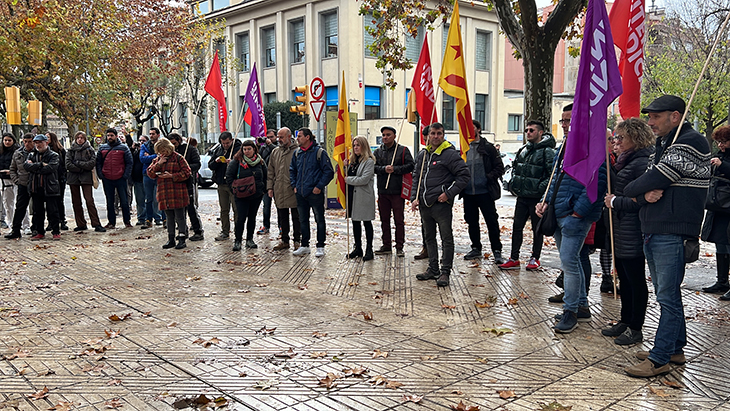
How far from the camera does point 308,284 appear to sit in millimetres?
7945

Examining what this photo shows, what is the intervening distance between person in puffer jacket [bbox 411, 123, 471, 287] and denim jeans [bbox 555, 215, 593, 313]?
1.92 metres

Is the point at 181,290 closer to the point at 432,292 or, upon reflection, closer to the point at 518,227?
the point at 432,292

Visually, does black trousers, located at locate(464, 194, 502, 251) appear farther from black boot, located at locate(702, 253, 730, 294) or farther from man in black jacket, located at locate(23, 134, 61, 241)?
man in black jacket, located at locate(23, 134, 61, 241)

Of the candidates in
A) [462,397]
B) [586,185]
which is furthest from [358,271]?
[462,397]

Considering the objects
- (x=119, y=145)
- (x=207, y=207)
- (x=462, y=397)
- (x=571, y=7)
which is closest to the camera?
(x=462, y=397)

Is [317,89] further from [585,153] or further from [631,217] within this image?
[631,217]

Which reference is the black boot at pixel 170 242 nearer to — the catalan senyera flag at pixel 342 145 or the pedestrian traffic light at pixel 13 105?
the catalan senyera flag at pixel 342 145

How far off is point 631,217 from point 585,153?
765mm

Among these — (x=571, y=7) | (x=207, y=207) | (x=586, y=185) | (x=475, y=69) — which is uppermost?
(x=475, y=69)

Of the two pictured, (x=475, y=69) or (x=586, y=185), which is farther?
(x=475, y=69)

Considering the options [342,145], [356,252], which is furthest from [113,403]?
[342,145]

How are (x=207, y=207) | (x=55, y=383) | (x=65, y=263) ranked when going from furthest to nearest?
(x=207, y=207), (x=65, y=263), (x=55, y=383)

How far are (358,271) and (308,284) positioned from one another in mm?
1044

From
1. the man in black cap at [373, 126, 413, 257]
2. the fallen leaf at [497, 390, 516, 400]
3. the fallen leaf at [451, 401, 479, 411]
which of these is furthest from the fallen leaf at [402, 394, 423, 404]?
the man in black cap at [373, 126, 413, 257]
